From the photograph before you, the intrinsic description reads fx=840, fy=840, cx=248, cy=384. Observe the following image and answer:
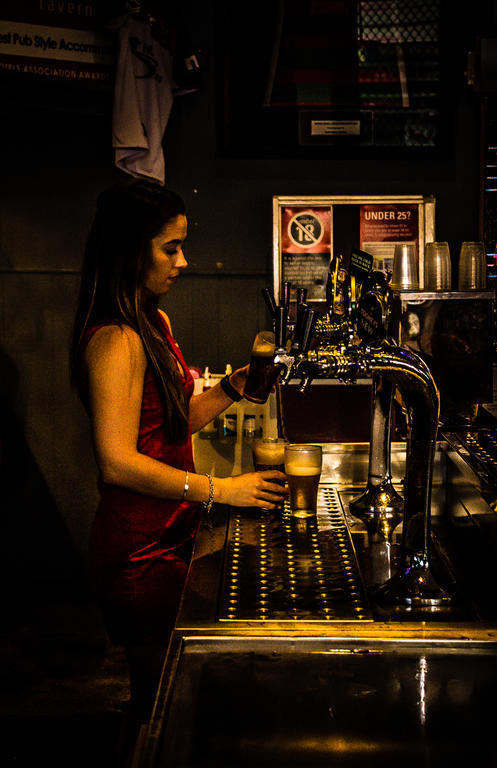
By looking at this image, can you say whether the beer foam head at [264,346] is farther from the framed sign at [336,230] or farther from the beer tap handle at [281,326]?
the framed sign at [336,230]

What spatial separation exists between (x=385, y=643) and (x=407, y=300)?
2.09 m

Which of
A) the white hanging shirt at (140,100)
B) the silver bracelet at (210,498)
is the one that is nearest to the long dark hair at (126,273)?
the silver bracelet at (210,498)

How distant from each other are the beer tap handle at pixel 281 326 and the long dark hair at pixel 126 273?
44 cm

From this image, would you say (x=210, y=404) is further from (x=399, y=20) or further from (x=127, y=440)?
(x=399, y=20)

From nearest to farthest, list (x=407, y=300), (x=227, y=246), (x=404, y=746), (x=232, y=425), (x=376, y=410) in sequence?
1. (x=404, y=746)
2. (x=376, y=410)
3. (x=407, y=300)
4. (x=232, y=425)
5. (x=227, y=246)

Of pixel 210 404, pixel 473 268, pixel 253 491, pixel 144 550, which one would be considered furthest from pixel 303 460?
pixel 473 268

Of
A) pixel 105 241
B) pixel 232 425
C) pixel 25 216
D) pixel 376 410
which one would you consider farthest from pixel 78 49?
pixel 376 410

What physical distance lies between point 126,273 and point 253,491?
61 centimetres

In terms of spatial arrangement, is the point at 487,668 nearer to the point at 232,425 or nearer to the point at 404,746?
the point at 404,746

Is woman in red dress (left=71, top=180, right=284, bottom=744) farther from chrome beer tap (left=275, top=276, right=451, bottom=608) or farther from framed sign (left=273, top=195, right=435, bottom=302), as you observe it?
framed sign (left=273, top=195, right=435, bottom=302)

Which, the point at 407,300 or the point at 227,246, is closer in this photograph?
the point at 407,300

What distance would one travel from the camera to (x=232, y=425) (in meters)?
3.68

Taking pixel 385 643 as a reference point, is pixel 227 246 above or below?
above

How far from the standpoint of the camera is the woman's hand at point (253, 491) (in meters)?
1.94
